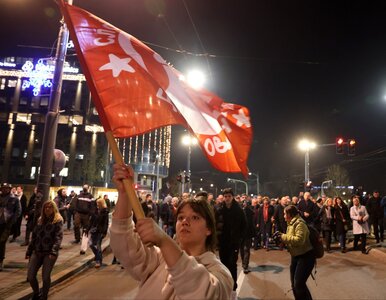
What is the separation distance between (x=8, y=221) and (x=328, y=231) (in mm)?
11822

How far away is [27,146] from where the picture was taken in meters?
71.8

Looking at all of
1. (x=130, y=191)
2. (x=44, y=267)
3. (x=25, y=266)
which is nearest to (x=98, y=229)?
(x=25, y=266)

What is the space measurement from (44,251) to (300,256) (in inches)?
177

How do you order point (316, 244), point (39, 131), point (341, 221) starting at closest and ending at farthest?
point (316, 244)
point (341, 221)
point (39, 131)

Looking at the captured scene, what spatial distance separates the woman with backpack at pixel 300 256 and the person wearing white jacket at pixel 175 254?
417 cm

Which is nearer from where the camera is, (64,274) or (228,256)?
(228,256)

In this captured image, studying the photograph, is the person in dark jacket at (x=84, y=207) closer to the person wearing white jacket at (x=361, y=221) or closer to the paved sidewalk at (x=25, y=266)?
the paved sidewalk at (x=25, y=266)

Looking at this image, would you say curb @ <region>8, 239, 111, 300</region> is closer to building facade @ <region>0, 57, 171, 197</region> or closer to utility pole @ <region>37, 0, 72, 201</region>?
utility pole @ <region>37, 0, 72, 201</region>

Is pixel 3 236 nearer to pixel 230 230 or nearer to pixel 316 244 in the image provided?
pixel 230 230

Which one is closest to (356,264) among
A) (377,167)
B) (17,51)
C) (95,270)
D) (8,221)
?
(95,270)

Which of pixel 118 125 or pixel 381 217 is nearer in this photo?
pixel 118 125

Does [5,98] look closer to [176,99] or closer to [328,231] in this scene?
[328,231]

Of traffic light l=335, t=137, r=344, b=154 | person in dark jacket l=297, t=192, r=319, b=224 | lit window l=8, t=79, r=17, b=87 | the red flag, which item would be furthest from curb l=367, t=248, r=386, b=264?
lit window l=8, t=79, r=17, b=87

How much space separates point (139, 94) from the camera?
345 centimetres
